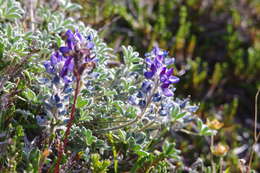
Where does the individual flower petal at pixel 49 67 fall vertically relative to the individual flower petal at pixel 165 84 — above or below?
above

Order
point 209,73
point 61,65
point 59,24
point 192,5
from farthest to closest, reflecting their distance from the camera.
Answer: point 192,5 → point 209,73 → point 59,24 → point 61,65

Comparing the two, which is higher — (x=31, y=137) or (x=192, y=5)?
(x=192, y=5)

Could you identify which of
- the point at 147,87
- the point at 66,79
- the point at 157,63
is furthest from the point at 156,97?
the point at 66,79

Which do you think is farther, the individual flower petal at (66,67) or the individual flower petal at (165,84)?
the individual flower petal at (165,84)

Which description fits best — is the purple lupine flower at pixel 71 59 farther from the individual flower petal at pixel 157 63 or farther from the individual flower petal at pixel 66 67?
the individual flower petal at pixel 157 63

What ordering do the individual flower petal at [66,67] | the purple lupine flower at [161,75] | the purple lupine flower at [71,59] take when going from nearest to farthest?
the purple lupine flower at [71,59]
the individual flower petal at [66,67]
the purple lupine flower at [161,75]

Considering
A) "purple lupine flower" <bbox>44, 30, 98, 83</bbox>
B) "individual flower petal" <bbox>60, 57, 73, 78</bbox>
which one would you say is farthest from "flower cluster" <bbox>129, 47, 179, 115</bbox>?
"individual flower petal" <bbox>60, 57, 73, 78</bbox>

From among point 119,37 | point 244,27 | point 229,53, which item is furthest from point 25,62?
point 244,27

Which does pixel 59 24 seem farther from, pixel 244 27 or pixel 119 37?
pixel 244 27

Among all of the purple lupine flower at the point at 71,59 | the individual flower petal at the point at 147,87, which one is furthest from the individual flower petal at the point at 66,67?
the individual flower petal at the point at 147,87
